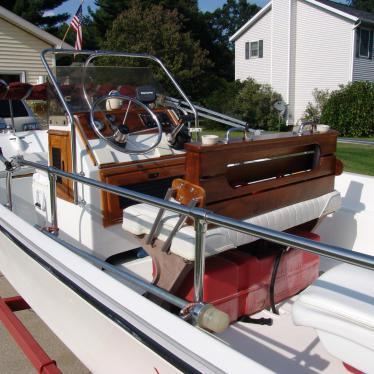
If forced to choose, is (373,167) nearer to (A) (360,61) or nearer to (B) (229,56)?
(A) (360,61)

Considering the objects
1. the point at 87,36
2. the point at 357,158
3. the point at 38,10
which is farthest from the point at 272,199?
the point at 87,36

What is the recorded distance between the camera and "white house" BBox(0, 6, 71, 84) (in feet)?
48.5

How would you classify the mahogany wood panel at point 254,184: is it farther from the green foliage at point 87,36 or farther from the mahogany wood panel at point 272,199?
the green foliage at point 87,36

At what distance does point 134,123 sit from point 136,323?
6.10 feet

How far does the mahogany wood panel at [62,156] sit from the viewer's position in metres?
2.94

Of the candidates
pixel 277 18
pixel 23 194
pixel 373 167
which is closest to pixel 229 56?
pixel 277 18

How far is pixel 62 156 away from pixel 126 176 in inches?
18.9

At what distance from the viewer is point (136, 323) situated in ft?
5.21

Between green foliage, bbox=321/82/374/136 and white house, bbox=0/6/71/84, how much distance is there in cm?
933

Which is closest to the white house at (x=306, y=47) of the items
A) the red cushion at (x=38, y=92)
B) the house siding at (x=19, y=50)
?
the house siding at (x=19, y=50)

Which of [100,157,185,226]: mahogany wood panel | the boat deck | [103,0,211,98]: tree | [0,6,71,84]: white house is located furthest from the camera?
[103,0,211,98]: tree

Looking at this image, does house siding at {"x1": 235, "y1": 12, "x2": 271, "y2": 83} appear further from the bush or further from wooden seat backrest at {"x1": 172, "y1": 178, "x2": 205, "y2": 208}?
wooden seat backrest at {"x1": 172, "y1": 178, "x2": 205, "y2": 208}

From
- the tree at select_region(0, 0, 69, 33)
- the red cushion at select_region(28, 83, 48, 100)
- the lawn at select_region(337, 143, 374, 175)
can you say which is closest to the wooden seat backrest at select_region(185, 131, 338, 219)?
the red cushion at select_region(28, 83, 48, 100)

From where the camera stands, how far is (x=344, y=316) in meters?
1.51
